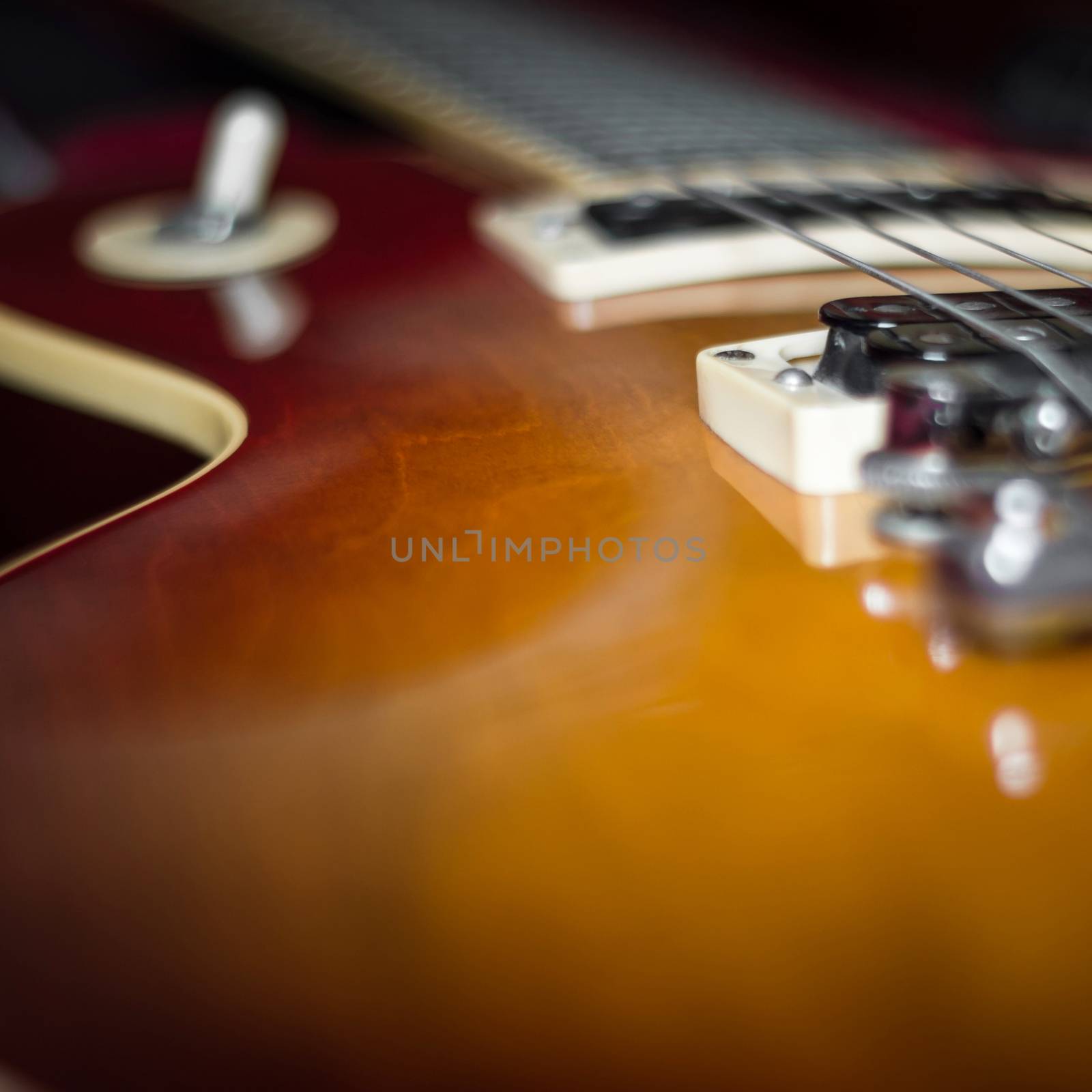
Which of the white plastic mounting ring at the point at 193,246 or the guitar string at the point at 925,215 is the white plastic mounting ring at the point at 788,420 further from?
the white plastic mounting ring at the point at 193,246

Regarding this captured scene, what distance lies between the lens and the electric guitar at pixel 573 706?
0.23 meters

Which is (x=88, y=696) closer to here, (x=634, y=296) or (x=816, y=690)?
(x=816, y=690)

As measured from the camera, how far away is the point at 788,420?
364mm

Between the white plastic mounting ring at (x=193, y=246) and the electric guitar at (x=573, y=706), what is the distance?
4.2 inches

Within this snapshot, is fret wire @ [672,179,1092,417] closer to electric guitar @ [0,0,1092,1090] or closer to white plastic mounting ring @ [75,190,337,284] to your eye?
electric guitar @ [0,0,1092,1090]

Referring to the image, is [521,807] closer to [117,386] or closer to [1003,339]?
[1003,339]

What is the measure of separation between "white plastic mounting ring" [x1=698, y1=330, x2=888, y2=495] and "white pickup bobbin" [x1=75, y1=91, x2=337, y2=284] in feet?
1.18

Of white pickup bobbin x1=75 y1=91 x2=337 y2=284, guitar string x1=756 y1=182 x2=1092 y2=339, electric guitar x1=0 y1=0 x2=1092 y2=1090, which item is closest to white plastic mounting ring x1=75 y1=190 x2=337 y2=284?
white pickup bobbin x1=75 y1=91 x2=337 y2=284

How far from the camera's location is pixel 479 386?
48cm

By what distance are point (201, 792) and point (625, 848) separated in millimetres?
104

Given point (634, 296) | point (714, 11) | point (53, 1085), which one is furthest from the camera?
point (714, 11)

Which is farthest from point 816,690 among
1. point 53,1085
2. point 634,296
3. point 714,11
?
point 714,11

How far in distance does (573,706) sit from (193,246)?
510 mm

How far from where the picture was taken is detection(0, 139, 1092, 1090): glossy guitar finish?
22 cm
